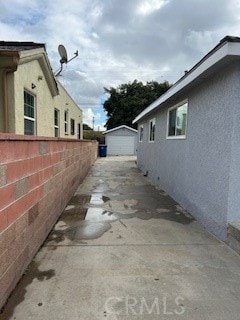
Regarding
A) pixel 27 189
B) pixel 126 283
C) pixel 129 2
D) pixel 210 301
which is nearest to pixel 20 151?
pixel 27 189

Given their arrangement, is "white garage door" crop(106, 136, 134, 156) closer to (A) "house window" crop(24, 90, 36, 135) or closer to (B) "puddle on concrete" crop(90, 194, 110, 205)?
(A) "house window" crop(24, 90, 36, 135)

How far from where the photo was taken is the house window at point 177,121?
678 centimetres

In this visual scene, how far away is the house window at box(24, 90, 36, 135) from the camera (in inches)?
271

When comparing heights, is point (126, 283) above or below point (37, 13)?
below

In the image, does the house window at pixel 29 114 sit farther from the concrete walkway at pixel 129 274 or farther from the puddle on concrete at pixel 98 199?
the concrete walkway at pixel 129 274

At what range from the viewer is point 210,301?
2641 millimetres

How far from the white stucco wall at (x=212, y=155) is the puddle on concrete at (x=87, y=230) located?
75.6 inches

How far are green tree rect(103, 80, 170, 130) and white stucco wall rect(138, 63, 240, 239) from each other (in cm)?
2806

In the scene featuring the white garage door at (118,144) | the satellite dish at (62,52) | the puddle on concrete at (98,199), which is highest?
the satellite dish at (62,52)

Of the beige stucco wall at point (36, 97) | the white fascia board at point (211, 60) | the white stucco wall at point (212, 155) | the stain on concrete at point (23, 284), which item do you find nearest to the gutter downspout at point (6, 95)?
the beige stucco wall at point (36, 97)

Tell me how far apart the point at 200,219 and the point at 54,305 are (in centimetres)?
344

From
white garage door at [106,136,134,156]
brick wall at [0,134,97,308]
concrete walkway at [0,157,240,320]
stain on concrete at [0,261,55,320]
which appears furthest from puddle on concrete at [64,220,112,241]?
white garage door at [106,136,134,156]

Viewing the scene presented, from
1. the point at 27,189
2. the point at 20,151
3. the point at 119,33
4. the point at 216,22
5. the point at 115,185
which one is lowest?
the point at 115,185

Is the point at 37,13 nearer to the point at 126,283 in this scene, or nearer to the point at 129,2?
the point at 129,2
